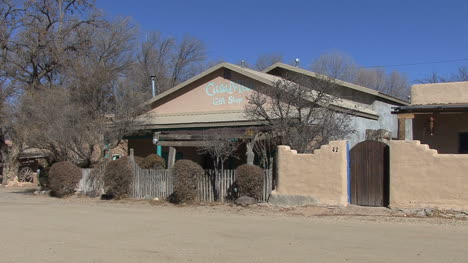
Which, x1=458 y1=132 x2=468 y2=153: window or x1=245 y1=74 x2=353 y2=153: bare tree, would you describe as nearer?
x1=245 y1=74 x2=353 y2=153: bare tree

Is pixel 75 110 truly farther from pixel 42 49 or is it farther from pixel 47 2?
pixel 47 2

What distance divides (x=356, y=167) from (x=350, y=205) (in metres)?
1.08

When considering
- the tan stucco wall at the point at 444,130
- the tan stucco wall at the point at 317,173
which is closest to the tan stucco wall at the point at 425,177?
the tan stucco wall at the point at 317,173

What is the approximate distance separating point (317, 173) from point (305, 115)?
2391mm

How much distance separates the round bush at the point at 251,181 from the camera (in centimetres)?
1457

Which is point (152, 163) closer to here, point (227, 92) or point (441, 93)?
point (227, 92)

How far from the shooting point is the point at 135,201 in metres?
16.9

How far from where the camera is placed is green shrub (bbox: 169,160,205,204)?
15508mm

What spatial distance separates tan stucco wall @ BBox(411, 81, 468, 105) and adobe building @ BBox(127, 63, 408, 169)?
7.59 feet

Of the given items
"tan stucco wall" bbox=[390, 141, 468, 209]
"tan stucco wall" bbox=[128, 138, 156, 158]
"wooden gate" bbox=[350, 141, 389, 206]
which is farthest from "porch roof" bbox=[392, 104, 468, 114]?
"tan stucco wall" bbox=[128, 138, 156, 158]

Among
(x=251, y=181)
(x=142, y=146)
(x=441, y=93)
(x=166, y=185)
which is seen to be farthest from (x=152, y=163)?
(x=441, y=93)

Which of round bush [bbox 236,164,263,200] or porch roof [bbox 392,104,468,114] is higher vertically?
porch roof [bbox 392,104,468,114]

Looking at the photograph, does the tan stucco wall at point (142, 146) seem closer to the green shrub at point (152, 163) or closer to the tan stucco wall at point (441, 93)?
the green shrub at point (152, 163)

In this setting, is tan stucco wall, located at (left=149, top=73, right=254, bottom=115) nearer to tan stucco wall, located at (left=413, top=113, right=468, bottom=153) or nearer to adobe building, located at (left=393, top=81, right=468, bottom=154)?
adobe building, located at (left=393, top=81, right=468, bottom=154)
